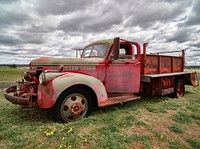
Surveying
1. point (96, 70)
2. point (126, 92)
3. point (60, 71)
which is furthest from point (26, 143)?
point (126, 92)

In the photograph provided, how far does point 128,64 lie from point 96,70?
1.06 metres

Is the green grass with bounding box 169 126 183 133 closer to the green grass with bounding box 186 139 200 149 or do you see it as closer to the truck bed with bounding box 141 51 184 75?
the green grass with bounding box 186 139 200 149

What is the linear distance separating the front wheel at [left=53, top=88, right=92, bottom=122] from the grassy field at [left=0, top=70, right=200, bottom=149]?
0.71 ft

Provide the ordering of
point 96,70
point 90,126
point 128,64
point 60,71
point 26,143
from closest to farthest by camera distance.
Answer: point 26,143
point 90,126
point 60,71
point 96,70
point 128,64

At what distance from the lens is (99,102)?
161 inches

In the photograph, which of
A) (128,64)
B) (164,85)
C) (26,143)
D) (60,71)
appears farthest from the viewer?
(164,85)

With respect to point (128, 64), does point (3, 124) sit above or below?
below

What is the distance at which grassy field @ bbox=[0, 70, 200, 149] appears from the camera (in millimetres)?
2836

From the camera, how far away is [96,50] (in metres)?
5.01

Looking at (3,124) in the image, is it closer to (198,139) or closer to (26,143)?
(26,143)

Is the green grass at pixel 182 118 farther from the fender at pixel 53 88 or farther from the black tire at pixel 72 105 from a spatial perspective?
the fender at pixel 53 88

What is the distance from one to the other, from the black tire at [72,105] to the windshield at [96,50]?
1.36 metres

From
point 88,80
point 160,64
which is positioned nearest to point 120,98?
point 88,80

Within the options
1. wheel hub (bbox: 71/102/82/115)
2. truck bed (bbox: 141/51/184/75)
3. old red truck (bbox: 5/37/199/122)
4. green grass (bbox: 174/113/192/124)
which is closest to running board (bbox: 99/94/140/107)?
old red truck (bbox: 5/37/199/122)
